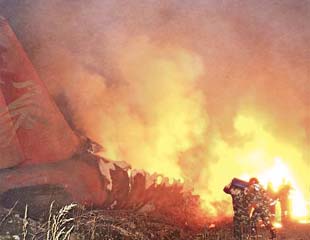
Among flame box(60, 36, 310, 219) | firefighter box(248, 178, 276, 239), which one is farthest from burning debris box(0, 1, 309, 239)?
firefighter box(248, 178, 276, 239)

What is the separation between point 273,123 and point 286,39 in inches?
130

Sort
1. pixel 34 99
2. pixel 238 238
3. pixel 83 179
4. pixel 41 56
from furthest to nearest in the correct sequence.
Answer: pixel 41 56 < pixel 34 99 < pixel 83 179 < pixel 238 238

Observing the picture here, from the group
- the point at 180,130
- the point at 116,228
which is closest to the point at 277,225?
the point at 116,228

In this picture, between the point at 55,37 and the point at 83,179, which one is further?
the point at 55,37

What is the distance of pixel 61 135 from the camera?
917cm

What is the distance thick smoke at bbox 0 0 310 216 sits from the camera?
1062 cm

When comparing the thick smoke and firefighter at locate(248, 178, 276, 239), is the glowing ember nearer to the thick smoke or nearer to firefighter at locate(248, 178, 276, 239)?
firefighter at locate(248, 178, 276, 239)

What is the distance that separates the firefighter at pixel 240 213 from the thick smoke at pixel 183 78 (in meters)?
3.46

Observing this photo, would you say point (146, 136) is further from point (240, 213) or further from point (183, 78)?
point (240, 213)

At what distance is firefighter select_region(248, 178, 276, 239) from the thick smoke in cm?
381

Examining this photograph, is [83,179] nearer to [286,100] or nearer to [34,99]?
[34,99]

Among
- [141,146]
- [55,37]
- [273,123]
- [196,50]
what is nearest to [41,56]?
[55,37]

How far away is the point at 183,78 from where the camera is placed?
12383 mm

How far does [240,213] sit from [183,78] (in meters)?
6.00
